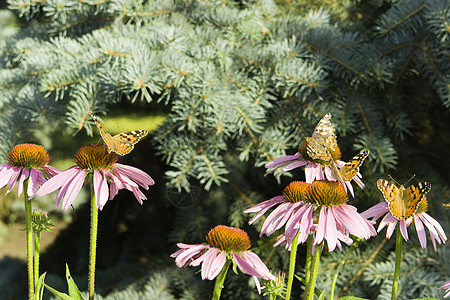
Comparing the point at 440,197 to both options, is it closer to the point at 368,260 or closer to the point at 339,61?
the point at 368,260

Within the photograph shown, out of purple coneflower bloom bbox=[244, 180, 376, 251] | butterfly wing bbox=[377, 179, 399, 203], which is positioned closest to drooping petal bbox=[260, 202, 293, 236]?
purple coneflower bloom bbox=[244, 180, 376, 251]

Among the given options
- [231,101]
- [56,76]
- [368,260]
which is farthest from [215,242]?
[368,260]

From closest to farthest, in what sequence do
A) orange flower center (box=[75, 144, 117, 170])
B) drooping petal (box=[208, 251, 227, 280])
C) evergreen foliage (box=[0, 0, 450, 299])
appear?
drooping petal (box=[208, 251, 227, 280]) → orange flower center (box=[75, 144, 117, 170]) → evergreen foliage (box=[0, 0, 450, 299])

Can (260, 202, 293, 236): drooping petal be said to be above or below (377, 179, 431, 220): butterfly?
below

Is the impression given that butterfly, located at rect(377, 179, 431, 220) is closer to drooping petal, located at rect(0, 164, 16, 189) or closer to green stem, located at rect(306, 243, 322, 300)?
green stem, located at rect(306, 243, 322, 300)

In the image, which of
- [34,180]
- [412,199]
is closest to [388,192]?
[412,199]

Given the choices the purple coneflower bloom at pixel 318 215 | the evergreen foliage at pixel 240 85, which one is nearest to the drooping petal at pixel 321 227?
the purple coneflower bloom at pixel 318 215

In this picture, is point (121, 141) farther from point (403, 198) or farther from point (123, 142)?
point (403, 198)

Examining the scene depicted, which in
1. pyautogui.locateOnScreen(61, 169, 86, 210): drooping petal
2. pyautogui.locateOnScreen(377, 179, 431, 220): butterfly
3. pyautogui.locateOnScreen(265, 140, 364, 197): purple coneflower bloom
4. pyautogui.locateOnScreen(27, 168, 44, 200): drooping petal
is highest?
pyautogui.locateOnScreen(377, 179, 431, 220): butterfly
